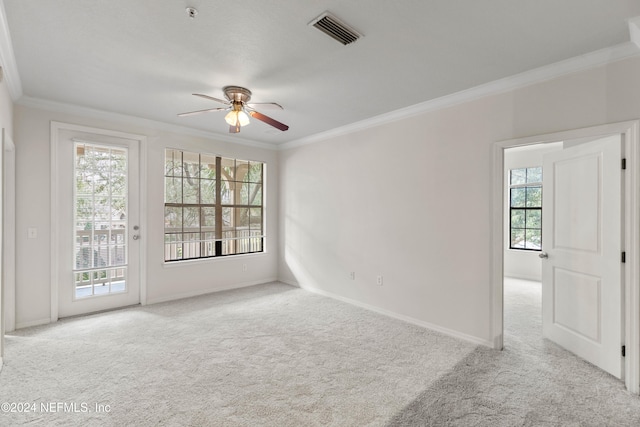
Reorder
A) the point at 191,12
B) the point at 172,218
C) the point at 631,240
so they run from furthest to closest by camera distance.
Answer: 1. the point at 172,218
2. the point at 631,240
3. the point at 191,12

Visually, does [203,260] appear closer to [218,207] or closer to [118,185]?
[218,207]

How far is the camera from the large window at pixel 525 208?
20.2ft

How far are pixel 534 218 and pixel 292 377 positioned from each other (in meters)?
6.10

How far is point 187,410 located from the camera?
204 centimetres

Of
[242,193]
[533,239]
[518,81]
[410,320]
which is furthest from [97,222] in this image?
[533,239]

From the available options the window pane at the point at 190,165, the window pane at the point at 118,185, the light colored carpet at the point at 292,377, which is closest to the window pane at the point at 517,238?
the light colored carpet at the point at 292,377

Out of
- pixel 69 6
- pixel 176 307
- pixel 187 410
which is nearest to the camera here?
pixel 69 6

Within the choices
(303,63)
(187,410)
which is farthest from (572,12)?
(187,410)

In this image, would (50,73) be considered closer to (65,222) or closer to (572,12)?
(65,222)

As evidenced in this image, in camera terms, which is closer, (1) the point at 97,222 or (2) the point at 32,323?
(2) the point at 32,323

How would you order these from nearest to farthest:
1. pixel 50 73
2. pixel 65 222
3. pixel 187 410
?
pixel 187 410 → pixel 50 73 → pixel 65 222

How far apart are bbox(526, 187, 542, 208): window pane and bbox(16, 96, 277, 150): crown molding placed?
5.61 metres

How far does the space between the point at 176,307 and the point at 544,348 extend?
14.3ft

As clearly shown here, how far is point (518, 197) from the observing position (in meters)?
6.48
